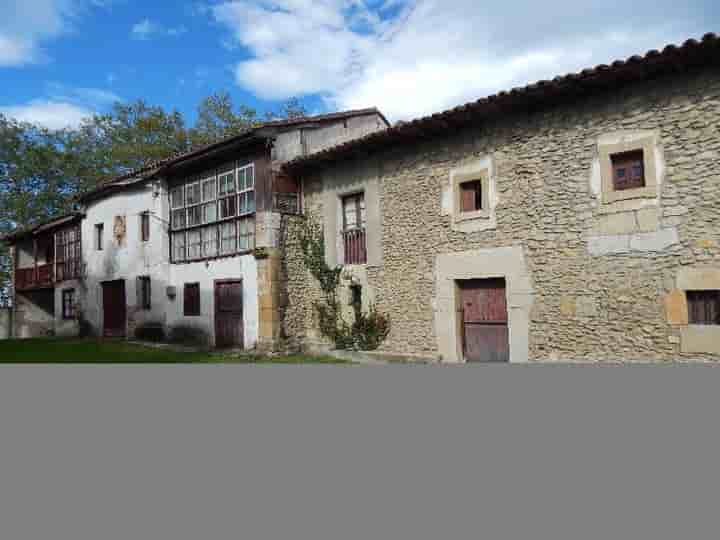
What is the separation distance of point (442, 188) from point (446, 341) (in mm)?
3060

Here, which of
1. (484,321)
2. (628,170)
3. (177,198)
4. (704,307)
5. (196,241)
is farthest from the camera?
(177,198)

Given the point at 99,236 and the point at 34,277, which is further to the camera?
the point at 34,277

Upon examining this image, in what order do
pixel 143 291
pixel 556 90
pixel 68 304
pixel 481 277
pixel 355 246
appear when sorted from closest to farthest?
pixel 556 90 < pixel 481 277 < pixel 355 246 < pixel 143 291 < pixel 68 304

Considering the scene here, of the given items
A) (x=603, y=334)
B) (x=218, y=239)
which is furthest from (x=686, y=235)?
(x=218, y=239)

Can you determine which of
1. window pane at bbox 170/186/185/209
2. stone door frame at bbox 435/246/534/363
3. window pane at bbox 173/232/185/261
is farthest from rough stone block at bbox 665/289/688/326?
window pane at bbox 170/186/185/209

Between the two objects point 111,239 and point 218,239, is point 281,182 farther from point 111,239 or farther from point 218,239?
point 111,239

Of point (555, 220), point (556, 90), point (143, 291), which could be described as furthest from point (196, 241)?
point (556, 90)

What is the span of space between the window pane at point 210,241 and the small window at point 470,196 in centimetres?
722

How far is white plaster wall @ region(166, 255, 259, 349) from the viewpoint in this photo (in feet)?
41.2

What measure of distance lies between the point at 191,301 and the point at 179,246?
5.73ft

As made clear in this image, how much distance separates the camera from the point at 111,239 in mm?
18000

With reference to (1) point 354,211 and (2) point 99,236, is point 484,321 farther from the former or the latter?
(2) point 99,236

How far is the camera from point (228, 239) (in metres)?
13.5

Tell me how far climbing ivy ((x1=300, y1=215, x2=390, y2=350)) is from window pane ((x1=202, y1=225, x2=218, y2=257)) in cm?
280
